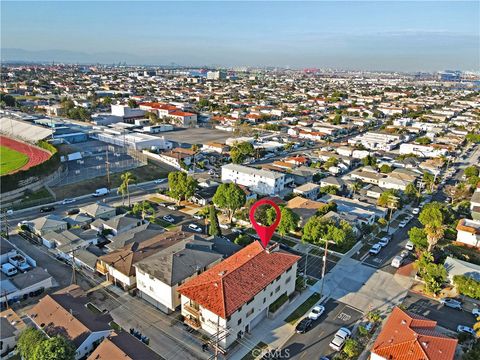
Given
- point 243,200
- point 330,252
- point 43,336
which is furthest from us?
point 243,200

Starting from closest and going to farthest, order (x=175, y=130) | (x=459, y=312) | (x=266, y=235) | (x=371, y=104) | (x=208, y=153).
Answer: (x=459, y=312) → (x=266, y=235) → (x=208, y=153) → (x=175, y=130) → (x=371, y=104)

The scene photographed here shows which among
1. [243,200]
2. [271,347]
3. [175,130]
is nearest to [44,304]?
[271,347]

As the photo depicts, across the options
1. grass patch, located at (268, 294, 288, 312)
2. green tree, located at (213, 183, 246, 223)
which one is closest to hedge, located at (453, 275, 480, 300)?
grass patch, located at (268, 294, 288, 312)

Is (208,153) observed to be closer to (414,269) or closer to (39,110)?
(414,269)

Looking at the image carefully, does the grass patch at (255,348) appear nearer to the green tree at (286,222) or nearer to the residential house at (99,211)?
the green tree at (286,222)

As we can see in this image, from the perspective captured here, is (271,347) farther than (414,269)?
No

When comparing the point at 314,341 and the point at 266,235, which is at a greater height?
the point at 266,235

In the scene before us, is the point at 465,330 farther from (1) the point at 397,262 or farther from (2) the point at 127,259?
(2) the point at 127,259

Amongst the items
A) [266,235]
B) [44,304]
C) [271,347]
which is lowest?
[271,347]
